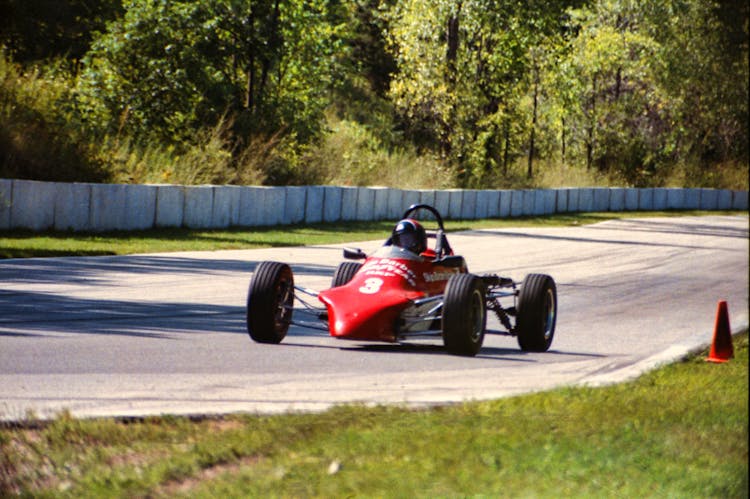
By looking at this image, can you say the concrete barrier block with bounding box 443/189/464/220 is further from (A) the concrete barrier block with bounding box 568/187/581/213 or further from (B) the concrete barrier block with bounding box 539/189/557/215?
(A) the concrete barrier block with bounding box 568/187/581/213

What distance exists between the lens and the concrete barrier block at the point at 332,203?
27781 millimetres

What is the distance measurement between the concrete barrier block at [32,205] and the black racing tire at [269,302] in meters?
10.00

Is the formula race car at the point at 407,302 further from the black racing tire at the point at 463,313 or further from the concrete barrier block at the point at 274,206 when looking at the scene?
the concrete barrier block at the point at 274,206

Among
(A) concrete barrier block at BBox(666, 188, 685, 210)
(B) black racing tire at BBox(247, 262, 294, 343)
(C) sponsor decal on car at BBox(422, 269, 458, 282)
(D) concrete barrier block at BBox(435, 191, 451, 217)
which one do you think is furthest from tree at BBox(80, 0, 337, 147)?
→ (A) concrete barrier block at BBox(666, 188, 685, 210)

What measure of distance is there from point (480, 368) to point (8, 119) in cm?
1538

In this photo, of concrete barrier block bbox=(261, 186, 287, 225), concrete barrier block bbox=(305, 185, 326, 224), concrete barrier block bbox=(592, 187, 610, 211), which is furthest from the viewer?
concrete barrier block bbox=(592, 187, 610, 211)

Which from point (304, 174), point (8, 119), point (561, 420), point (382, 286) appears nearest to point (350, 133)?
point (304, 174)

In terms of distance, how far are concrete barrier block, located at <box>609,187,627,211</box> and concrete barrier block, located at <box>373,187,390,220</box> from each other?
14834 millimetres

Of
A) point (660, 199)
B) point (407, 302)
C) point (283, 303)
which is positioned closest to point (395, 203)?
point (660, 199)

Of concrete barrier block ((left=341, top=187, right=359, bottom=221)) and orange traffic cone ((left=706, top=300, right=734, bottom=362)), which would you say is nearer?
orange traffic cone ((left=706, top=300, right=734, bottom=362))

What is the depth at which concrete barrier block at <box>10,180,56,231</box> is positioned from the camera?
758 inches

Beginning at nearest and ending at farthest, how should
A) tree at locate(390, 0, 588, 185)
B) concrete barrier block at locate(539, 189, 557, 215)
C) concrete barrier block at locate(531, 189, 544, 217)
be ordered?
1. concrete barrier block at locate(531, 189, 544, 217)
2. concrete barrier block at locate(539, 189, 557, 215)
3. tree at locate(390, 0, 588, 185)

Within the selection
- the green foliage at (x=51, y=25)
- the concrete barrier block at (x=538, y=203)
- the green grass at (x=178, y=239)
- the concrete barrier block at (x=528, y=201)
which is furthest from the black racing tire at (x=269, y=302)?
the green foliage at (x=51, y=25)

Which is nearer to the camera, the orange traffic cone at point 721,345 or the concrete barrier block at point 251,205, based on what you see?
the orange traffic cone at point 721,345
